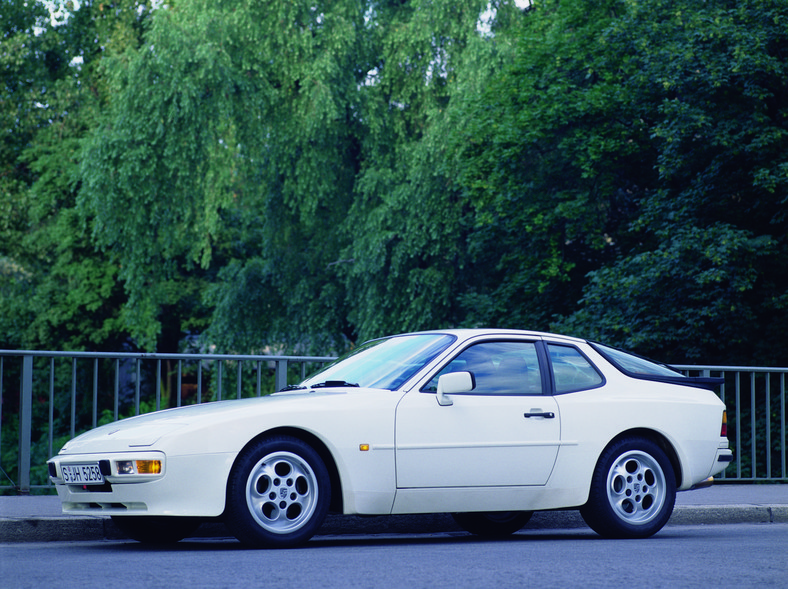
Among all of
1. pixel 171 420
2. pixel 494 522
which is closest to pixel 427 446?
pixel 494 522

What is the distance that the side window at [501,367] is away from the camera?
765cm

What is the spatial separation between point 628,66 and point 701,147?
124 inches

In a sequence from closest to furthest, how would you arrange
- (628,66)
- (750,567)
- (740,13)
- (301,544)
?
(750,567) < (301,544) < (740,13) < (628,66)

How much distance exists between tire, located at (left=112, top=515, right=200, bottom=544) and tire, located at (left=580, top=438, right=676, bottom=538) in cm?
275

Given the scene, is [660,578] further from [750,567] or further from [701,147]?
[701,147]

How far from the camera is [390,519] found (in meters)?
8.44

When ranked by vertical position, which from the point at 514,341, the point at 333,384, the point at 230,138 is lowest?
the point at 333,384

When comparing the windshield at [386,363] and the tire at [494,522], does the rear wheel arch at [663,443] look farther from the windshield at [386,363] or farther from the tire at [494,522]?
the windshield at [386,363]

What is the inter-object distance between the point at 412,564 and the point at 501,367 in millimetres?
2160

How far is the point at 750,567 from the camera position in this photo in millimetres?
5949

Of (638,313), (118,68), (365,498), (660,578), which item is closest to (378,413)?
(365,498)

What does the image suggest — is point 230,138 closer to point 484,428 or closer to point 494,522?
point 494,522

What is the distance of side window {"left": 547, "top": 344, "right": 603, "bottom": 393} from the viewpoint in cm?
796

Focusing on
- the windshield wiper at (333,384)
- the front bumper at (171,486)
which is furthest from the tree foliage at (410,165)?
the front bumper at (171,486)
